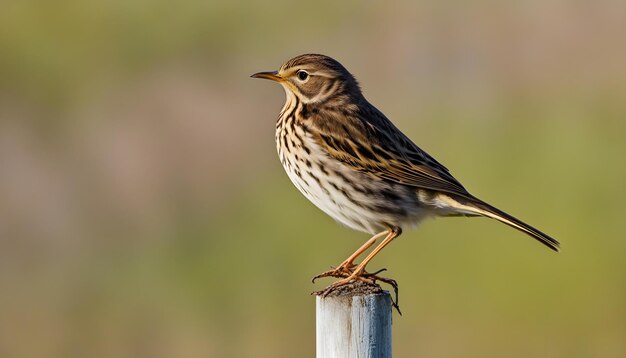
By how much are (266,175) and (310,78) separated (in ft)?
18.8

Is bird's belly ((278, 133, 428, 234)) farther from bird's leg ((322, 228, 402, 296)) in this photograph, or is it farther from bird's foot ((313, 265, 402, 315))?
bird's foot ((313, 265, 402, 315))

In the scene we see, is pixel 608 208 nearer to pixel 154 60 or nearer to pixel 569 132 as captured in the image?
pixel 569 132

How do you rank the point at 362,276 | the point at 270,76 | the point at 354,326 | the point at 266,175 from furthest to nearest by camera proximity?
the point at 266,175
the point at 270,76
the point at 362,276
the point at 354,326

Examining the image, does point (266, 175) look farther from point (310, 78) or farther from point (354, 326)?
point (354, 326)

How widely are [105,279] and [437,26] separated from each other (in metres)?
6.62

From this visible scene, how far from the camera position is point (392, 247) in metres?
13.6

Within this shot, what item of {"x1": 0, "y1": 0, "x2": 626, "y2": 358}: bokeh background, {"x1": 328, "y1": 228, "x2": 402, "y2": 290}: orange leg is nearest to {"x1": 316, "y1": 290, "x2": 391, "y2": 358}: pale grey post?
{"x1": 328, "y1": 228, "x2": 402, "y2": 290}: orange leg

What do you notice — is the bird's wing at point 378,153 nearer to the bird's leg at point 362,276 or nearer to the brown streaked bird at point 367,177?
the brown streaked bird at point 367,177

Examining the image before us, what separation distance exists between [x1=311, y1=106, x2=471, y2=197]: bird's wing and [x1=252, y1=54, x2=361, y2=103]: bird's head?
333 mm

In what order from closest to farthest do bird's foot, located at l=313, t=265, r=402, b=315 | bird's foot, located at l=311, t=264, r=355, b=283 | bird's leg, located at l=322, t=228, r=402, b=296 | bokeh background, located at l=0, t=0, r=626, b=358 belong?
bird's foot, located at l=313, t=265, r=402, b=315 < bird's leg, located at l=322, t=228, r=402, b=296 < bird's foot, located at l=311, t=264, r=355, b=283 < bokeh background, located at l=0, t=0, r=626, b=358

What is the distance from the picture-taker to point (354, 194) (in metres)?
8.28

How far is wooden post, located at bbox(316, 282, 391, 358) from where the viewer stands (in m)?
A: 6.24

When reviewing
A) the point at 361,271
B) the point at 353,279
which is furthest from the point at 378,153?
the point at 353,279

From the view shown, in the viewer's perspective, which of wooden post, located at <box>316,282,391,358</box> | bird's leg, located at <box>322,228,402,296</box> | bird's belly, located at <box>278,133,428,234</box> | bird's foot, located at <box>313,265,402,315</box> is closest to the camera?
wooden post, located at <box>316,282,391,358</box>
